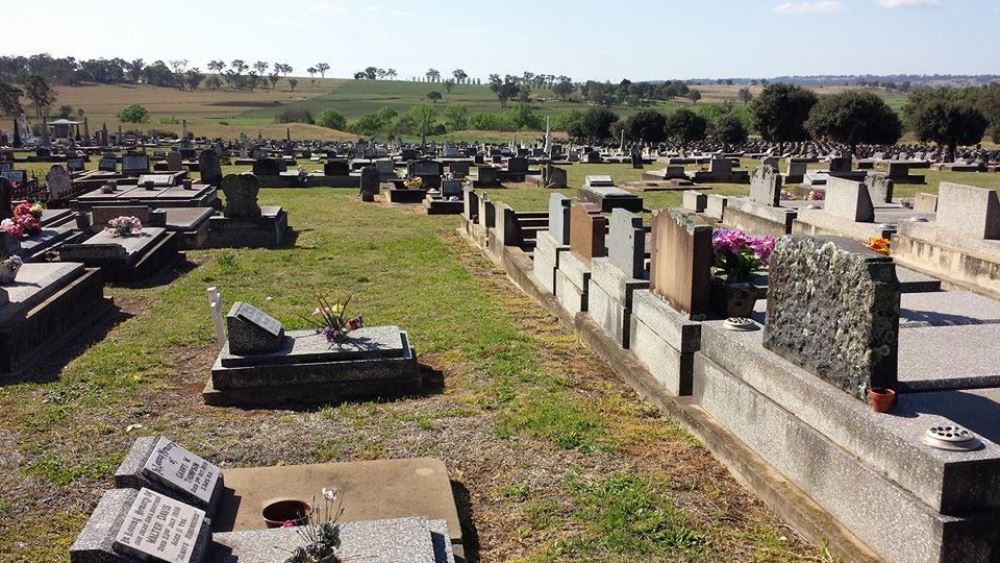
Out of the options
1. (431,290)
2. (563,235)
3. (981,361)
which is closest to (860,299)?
(981,361)

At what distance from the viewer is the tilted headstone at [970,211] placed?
12.1 m

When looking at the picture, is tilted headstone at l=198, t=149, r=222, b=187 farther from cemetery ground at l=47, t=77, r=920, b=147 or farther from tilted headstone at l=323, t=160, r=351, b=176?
cemetery ground at l=47, t=77, r=920, b=147

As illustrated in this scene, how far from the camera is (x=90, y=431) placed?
7.26 m

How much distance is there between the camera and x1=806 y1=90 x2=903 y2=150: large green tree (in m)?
53.2

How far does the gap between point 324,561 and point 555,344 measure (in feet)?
19.8

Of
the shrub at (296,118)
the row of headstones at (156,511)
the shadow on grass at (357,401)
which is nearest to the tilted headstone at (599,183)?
the shadow on grass at (357,401)

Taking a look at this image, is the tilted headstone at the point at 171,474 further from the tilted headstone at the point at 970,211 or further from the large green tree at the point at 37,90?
the large green tree at the point at 37,90

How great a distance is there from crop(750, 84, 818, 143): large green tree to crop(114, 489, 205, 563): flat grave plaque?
189 ft

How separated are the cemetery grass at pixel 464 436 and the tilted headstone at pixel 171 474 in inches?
30.1

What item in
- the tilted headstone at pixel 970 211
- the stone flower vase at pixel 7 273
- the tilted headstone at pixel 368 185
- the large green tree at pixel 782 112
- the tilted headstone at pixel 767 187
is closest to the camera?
the stone flower vase at pixel 7 273

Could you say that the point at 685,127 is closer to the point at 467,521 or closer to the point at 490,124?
the point at 490,124

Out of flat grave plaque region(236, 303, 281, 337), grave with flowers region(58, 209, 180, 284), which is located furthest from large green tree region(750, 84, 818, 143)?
flat grave plaque region(236, 303, 281, 337)

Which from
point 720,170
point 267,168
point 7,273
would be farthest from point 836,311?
point 720,170

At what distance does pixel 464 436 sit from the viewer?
23.6ft
